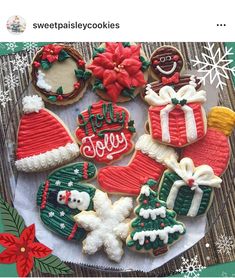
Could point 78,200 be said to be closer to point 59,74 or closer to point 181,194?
point 181,194

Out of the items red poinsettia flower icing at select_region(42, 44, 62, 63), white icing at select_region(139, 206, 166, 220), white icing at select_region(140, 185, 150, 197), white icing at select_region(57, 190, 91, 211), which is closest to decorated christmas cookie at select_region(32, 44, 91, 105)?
red poinsettia flower icing at select_region(42, 44, 62, 63)

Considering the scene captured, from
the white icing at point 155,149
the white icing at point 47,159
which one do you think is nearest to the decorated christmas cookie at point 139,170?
the white icing at point 155,149

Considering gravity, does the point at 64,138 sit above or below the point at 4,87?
below

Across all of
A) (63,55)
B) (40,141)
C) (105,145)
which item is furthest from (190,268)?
(63,55)

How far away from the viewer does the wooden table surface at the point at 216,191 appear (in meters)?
3.33

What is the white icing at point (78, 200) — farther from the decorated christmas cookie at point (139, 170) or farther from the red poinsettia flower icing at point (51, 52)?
the red poinsettia flower icing at point (51, 52)

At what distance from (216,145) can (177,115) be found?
31cm

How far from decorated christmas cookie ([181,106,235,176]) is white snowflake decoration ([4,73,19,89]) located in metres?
1.17

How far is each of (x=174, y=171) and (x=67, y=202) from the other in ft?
2.25

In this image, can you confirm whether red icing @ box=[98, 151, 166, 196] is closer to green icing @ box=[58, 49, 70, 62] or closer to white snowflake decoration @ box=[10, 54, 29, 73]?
green icing @ box=[58, 49, 70, 62]

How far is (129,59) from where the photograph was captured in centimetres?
338
